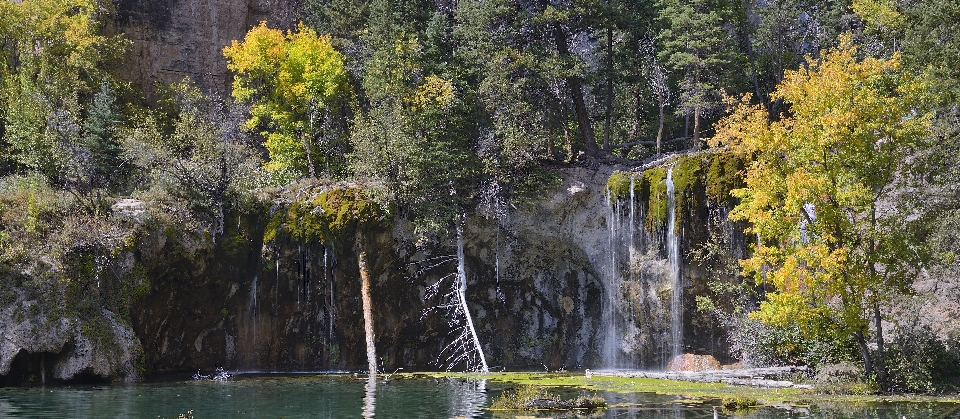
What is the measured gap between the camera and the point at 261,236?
128ft

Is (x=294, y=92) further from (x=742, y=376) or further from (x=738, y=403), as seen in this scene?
(x=738, y=403)

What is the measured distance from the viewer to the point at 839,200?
87.6 feet

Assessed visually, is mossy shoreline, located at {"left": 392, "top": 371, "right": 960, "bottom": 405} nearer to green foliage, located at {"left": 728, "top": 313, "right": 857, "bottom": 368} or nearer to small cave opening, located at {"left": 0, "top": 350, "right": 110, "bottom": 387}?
green foliage, located at {"left": 728, "top": 313, "right": 857, "bottom": 368}

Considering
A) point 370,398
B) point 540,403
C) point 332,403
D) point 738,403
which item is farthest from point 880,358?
point 332,403

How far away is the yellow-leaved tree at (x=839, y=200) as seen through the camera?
2656 cm

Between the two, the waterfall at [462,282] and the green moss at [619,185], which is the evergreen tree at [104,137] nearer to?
the waterfall at [462,282]

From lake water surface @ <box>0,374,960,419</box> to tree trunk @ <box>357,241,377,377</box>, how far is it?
4254mm

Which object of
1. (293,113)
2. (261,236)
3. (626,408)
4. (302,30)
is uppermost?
(302,30)

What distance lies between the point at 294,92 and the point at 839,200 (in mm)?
27386

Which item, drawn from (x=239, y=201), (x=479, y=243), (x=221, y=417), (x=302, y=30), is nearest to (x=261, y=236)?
(x=239, y=201)

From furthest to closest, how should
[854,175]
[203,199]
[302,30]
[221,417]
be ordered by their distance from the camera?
[302,30] < [203,199] < [854,175] < [221,417]

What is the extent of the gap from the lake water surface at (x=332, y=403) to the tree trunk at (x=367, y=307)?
4.25 m

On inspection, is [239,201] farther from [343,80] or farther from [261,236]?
[343,80]

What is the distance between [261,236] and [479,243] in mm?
8907
